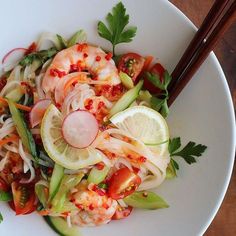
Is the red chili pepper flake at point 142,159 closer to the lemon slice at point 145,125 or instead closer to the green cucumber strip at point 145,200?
the lemon slice at point 145,125

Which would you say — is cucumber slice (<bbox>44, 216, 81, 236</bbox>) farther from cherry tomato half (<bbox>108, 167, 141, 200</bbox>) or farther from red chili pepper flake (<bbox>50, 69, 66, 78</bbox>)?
red chili pepper flake (<bbox>50, 69, 66, 78</bbox>)

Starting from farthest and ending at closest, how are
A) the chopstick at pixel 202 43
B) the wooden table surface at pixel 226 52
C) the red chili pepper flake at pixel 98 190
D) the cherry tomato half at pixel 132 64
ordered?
1. the wooden table surface at pixel 226 52
2. the cherry tomato half at pixel 132 64
3. the red chili pepper flake at pixel 98 190
4. the chopstick at pixel 202 43

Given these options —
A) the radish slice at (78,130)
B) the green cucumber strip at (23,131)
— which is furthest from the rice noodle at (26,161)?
the radish slice at (78,130)

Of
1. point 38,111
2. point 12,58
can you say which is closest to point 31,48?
point 12,58

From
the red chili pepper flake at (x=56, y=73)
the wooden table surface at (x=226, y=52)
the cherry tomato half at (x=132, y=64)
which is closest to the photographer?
the red chili pepper flake at (x=56, y=73)

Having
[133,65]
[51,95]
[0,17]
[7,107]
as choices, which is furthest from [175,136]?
[0,17]

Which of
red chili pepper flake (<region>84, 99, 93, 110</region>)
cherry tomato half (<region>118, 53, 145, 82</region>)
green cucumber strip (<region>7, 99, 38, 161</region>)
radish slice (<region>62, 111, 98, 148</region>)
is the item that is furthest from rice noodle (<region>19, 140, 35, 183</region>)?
cherry tomato half (<region>118, 53, 145, 82</region>)

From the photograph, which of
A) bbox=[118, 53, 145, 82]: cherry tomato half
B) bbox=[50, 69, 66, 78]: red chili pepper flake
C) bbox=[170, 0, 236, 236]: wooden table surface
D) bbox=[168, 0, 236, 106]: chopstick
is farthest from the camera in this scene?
bbox=[170, 0, 236, 236]: wooden table surface
